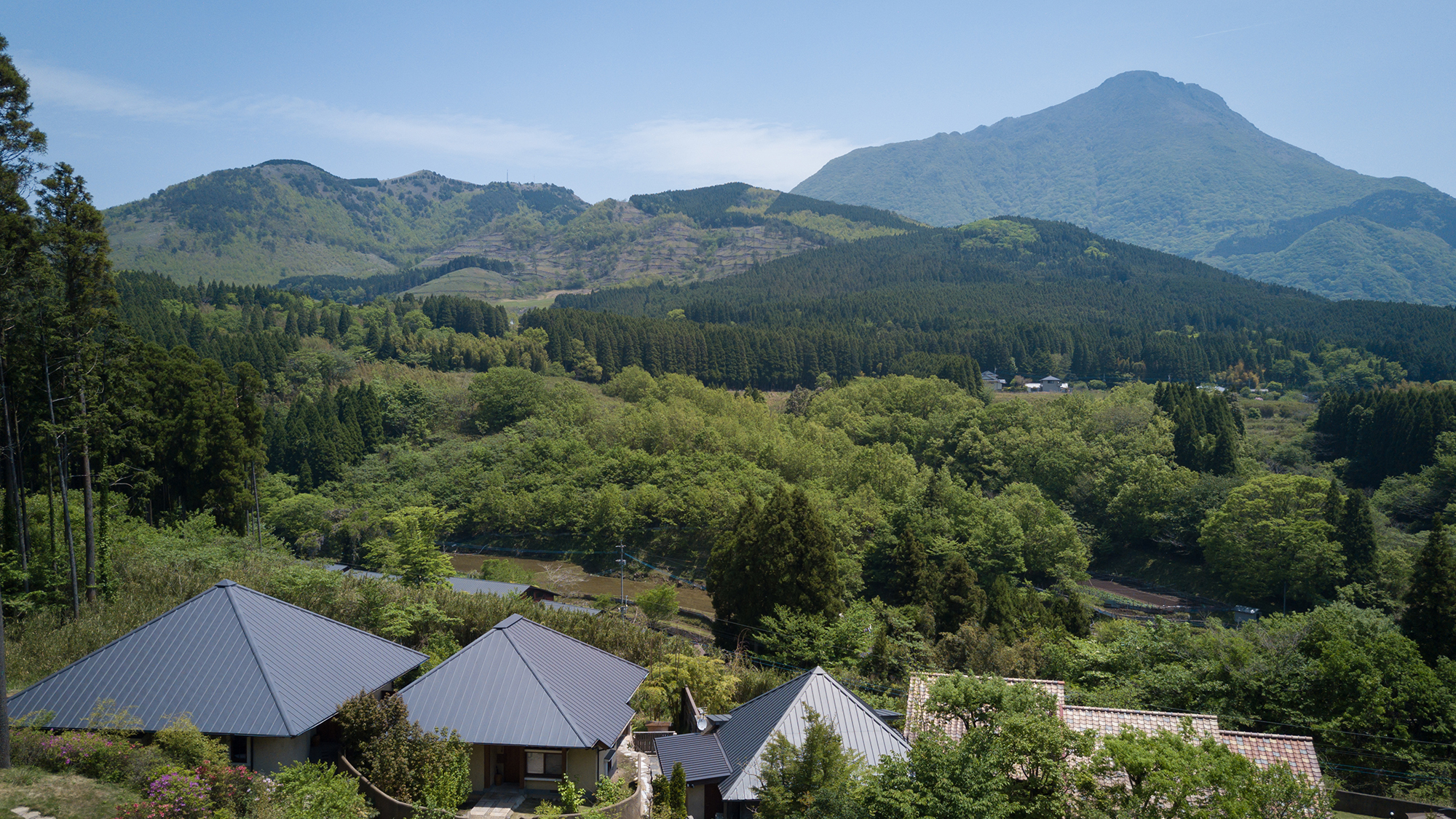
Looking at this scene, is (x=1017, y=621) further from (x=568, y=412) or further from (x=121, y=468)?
(x=568, y=412)

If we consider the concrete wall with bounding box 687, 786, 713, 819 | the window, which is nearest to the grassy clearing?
the window

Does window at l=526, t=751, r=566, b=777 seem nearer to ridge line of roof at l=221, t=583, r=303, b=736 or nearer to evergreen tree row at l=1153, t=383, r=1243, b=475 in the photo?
ridge line of roof at l=221, t=583, r=303, b=736

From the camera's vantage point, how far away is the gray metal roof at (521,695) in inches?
713

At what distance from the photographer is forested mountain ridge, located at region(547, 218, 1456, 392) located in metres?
102

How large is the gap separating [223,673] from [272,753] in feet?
6.43

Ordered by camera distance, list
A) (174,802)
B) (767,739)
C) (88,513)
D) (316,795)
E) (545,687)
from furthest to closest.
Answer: (88,513) < (767,739) < (545,687) < (316,795) < (174,802)

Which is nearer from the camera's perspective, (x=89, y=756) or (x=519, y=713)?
(x=89, y=756)

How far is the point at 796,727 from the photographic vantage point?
20.3 metres

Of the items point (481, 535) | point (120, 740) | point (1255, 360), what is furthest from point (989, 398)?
point (120, 740)

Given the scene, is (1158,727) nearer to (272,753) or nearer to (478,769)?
(478,769)

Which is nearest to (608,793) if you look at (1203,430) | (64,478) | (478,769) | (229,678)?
(478,769)

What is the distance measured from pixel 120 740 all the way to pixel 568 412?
62145 mm

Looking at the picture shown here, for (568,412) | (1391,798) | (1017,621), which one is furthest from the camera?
(568,412)

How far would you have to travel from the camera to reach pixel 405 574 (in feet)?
114
